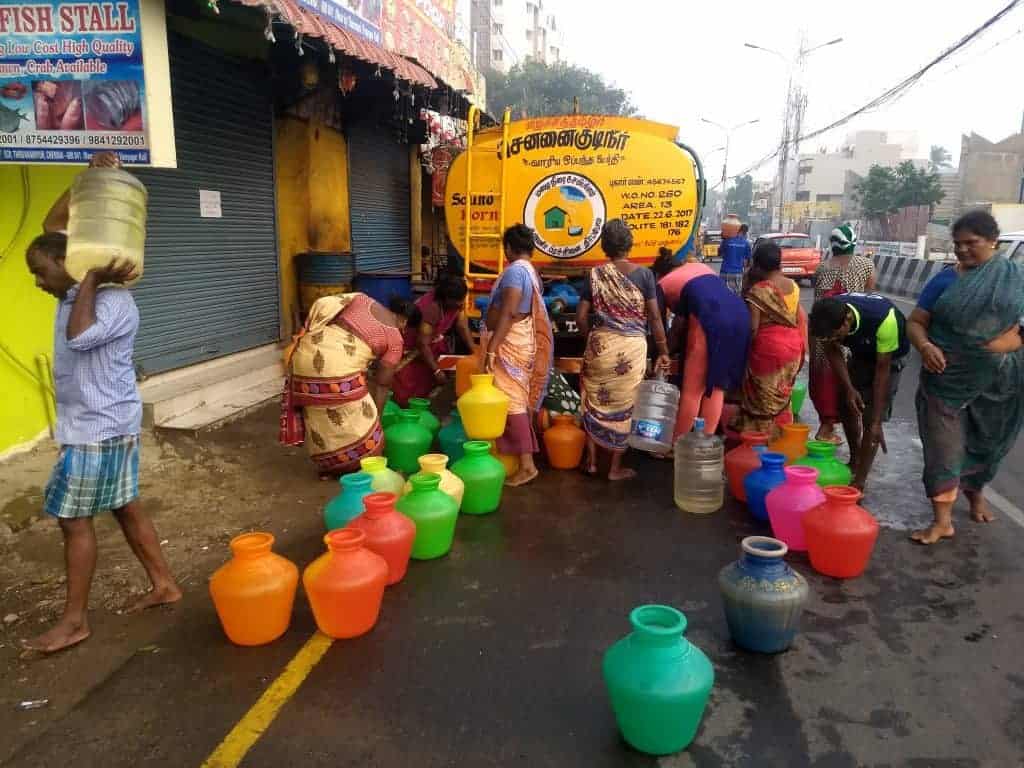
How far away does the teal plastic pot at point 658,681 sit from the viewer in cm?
233

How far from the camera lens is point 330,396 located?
472 cm

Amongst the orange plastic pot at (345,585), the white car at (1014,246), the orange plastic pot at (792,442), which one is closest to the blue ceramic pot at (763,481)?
the orange plastic pot at (792,442)

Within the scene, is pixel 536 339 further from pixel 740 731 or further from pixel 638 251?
pixel 740 731

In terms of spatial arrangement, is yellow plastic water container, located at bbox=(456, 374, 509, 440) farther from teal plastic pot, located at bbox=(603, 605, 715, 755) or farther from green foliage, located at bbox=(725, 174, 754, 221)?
green foliage, located at bbox=(725, 174, 754, 221)

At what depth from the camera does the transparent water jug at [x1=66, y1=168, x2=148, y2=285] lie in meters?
2.88

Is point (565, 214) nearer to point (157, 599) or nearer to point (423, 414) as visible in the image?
point (423, 414)

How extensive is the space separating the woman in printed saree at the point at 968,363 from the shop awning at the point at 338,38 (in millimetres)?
4530

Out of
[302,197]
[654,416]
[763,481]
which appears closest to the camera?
[763,481]

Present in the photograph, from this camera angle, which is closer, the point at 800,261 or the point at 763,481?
the point at 763,481

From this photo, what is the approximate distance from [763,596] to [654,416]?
8.88ft

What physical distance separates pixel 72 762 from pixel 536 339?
358cm

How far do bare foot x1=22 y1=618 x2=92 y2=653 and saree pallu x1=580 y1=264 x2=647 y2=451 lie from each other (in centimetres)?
337

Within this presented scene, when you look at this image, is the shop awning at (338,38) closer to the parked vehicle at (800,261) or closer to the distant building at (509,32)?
the parked vehicle at (800,261)

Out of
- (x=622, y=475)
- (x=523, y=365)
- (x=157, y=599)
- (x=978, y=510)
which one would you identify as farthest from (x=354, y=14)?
(x=978, y=510)
